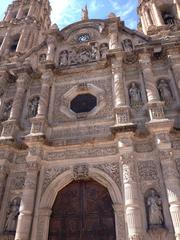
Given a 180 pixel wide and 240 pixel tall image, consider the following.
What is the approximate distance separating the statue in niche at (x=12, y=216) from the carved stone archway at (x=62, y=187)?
0.82m

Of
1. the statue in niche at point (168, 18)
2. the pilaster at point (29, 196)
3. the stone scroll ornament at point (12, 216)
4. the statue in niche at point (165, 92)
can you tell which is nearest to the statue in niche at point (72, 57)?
the statue in niche at point (165, 92)

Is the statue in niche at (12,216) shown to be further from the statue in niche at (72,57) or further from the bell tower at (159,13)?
the bell tower at (159,13)

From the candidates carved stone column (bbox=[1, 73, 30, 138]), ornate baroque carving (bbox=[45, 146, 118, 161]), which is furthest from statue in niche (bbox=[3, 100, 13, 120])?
ornate baroque carving (bbox=[45, 146, 118, 161])

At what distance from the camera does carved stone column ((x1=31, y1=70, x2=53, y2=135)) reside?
1022 cm

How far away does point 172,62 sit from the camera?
11.3 metres

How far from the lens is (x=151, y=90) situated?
33.8 ft

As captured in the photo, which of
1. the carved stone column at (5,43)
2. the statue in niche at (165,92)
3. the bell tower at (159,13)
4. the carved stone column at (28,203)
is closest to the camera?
the carved stone column at (28,203)

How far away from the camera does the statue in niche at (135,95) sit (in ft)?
35.1

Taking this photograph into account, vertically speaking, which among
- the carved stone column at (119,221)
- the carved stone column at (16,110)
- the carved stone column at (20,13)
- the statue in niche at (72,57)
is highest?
the carved stone column at (20,13)

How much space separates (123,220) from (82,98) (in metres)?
5.76

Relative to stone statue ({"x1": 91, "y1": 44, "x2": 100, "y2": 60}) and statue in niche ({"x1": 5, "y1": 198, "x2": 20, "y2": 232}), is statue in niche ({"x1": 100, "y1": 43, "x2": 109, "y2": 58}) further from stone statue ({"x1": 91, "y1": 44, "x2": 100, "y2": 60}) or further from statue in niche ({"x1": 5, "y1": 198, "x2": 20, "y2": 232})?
statue in niche ({"x1": 5, "y1": 198, "x2": 20, "y2": 232})

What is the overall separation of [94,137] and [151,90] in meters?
2.93

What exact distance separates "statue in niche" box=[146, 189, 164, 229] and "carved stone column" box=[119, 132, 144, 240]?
0.33 meters

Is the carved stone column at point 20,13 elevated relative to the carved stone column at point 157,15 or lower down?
elevated
